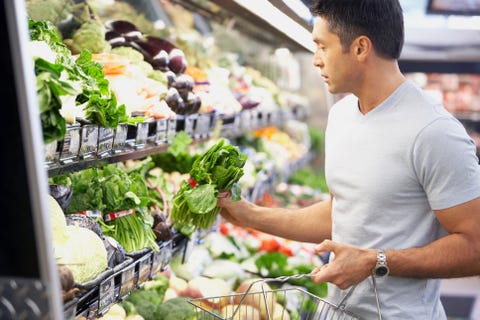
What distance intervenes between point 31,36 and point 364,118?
3.93ft

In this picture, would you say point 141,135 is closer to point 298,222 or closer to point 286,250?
point 298,222

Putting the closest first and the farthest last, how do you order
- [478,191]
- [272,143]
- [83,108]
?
[83,108], [478,191], [272,143]

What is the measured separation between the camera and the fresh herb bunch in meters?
2.73

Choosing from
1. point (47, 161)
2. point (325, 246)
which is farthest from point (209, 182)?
point (47, 161)

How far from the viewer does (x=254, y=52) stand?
643 cm

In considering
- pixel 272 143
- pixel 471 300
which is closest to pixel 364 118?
pixel 272 143

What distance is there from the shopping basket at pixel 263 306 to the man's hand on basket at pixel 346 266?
Answer: 1.6 inches

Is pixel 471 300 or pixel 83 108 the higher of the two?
pixel 83 108

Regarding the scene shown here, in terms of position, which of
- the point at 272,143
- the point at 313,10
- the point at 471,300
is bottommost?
the point at 471,300

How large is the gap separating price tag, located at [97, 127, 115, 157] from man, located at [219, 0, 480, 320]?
716 millimetres

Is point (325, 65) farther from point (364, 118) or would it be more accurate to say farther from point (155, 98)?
point (155, 98)

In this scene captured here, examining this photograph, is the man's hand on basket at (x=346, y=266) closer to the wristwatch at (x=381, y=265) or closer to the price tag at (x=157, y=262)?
the wristwatch at (x=381, y=265)

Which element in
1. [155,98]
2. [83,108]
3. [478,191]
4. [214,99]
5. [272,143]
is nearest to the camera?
[83,108]

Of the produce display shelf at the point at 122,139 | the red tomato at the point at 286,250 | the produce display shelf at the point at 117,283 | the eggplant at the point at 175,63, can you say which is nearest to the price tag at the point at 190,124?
the produce display shelf at the point at 122,139
